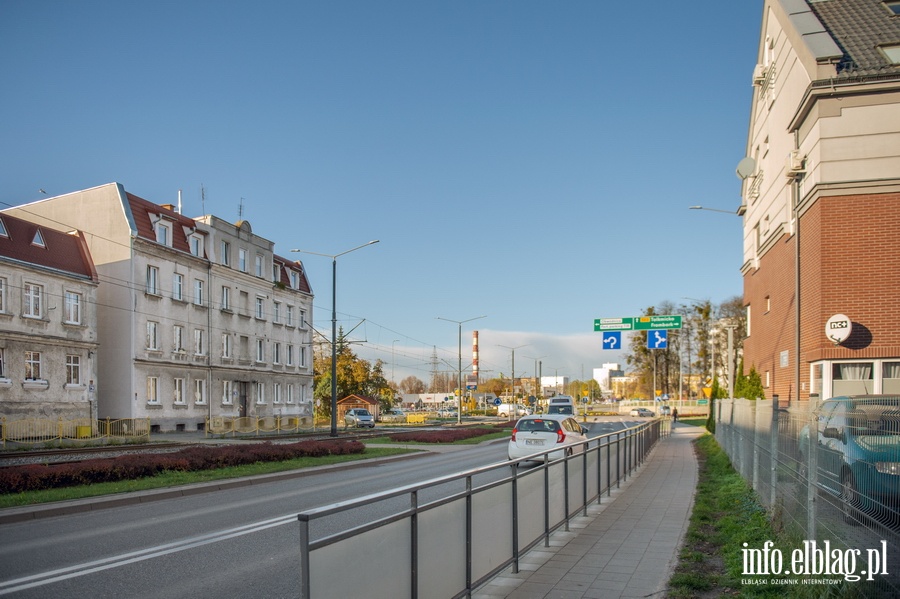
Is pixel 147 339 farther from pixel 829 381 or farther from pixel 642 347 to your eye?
pixel 642 347

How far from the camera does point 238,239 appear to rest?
48.5m

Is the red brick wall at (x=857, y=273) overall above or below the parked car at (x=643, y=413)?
above

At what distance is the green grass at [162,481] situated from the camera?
12.5 metres

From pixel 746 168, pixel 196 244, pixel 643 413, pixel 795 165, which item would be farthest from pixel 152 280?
pixel 643 413

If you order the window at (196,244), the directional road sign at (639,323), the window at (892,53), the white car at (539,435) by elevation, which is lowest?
the white car at (539,435)

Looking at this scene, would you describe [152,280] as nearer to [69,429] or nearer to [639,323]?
[69,429]

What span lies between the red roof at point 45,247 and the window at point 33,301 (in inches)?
43.2

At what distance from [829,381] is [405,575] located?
60.5ft

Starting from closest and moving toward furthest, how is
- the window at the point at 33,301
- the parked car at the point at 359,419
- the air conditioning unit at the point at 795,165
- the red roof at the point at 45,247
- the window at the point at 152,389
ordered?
the air conditioning unit at the point at 795,165
the red roof at the point at 45,247
the window at the point at 33,301
the window at the point at 152,389
the parked car at the point at 359,419

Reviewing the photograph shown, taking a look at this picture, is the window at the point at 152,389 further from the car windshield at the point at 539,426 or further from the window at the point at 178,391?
the car windshield at the point at 539,426

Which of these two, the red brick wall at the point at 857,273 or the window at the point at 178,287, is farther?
the window at the point at 178,287

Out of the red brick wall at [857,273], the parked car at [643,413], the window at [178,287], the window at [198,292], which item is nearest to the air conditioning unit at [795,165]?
the red brick wall at [857,273]

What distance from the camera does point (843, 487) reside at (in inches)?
215

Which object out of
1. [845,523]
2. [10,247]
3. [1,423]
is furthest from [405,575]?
[10,247]
